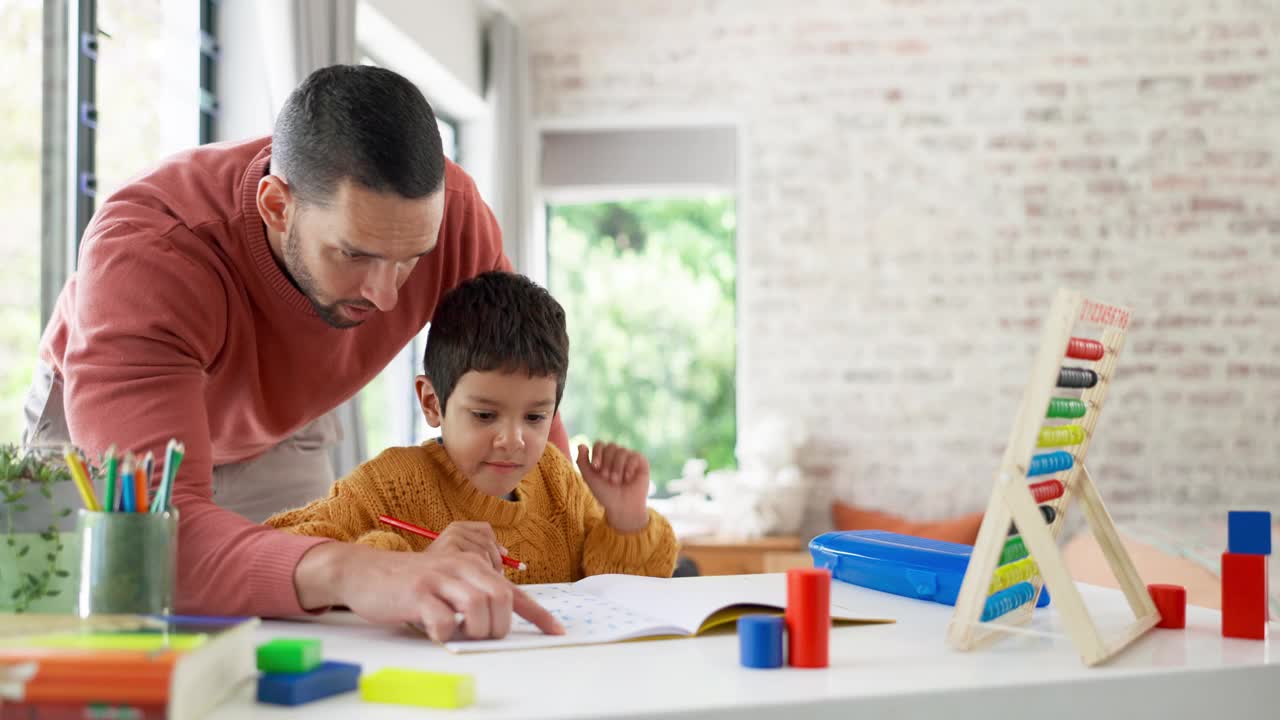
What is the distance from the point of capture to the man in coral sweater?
100 centimetres

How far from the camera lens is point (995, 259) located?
15.0 feet

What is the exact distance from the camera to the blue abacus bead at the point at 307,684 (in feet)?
2.32

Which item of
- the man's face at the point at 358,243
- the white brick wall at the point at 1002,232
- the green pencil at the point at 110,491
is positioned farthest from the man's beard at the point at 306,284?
the white brick wall at the point at 1002,232

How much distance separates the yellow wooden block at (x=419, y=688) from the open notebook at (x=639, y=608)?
0.53 feet

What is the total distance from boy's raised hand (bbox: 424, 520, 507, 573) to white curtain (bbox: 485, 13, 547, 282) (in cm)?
343

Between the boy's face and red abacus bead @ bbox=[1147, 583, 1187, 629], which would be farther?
the boy's face

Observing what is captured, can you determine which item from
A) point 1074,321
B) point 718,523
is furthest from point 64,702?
point 718,523

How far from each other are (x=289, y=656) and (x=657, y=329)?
416 cm

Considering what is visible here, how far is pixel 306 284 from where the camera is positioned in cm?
147

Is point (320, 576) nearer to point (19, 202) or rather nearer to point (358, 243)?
point (358, 243)

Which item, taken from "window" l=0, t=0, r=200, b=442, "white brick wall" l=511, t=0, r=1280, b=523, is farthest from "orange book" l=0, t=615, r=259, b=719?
"white brick wall" l=511, t=0, r=1280, b=523

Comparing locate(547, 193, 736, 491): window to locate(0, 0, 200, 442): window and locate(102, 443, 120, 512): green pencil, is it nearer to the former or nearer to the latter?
locate(0, 0, 200, 442): window

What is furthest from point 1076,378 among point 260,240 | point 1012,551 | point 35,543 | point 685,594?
point 260,240

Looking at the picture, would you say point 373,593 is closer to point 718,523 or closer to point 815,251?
point 718,523
